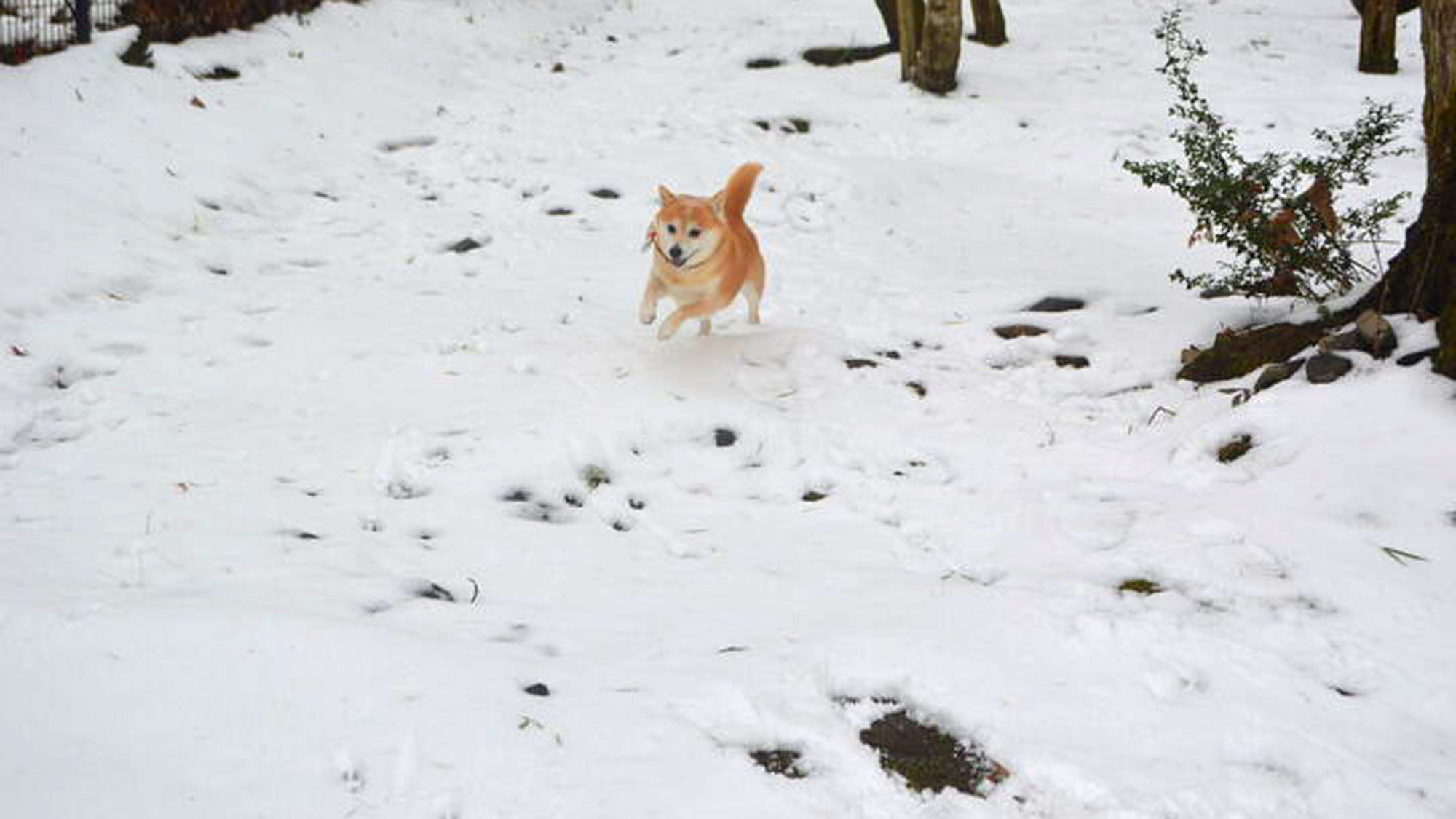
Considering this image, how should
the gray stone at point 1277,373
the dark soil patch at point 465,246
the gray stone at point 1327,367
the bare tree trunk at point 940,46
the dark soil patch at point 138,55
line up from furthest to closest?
the bare tree trunk at point 940,46 → the dark soil patch at point 138,55 → the dark soil patch at point 465,246 → the gray stone at point 1277,373 → the gray stone at point 1327,367

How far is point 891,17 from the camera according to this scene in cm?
1218

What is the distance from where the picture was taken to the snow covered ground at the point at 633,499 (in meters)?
2.40

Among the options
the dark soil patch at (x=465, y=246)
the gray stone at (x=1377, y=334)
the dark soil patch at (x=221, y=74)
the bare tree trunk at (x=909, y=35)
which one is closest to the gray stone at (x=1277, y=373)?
the gray stone at (x=1377, y=334)

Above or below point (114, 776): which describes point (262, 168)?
above

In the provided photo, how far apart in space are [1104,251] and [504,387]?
4489 mm

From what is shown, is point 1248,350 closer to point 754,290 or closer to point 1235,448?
point 1235,448

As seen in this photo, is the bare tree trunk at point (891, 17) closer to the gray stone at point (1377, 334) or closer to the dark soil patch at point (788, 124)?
the dark soil patch at point (788, 124)

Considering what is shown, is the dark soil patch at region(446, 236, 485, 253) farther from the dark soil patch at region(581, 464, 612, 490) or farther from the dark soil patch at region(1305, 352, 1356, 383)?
the dark soil patch at region(1305, 352, 1356, 383)

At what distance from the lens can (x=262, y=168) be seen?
795 cm

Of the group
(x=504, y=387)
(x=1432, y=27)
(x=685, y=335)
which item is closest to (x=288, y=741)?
(x=504, y=387)

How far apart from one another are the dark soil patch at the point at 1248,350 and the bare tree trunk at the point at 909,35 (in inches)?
281

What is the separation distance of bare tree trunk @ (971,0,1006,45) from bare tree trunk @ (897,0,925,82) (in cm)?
135

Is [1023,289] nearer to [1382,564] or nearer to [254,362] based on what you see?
[1382,564]

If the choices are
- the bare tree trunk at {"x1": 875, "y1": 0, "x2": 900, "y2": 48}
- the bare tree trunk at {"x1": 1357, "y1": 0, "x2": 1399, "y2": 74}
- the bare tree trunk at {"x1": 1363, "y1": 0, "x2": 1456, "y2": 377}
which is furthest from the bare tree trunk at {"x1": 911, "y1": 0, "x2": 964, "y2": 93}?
the bare tree trunk at {"x1": 1363, "y1": 0, "x2": 1456, "y2": 377}
